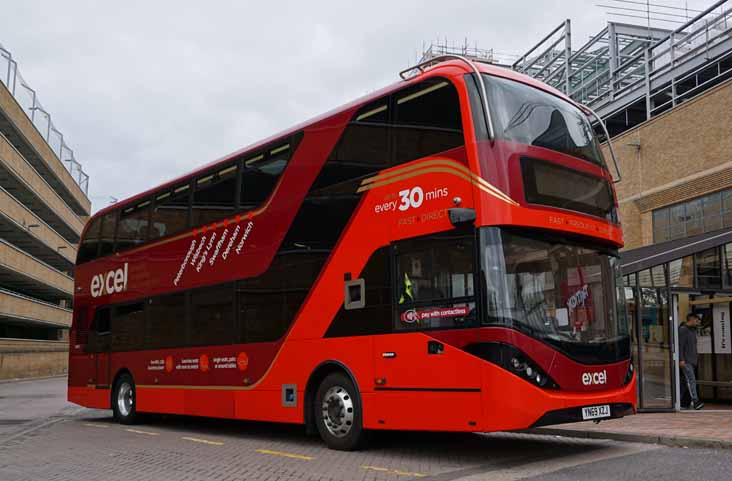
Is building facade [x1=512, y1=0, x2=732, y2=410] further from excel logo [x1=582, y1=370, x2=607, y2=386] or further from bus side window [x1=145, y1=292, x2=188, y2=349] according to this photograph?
bus side window [x1=145, y1=292, x2=188, y2=349]

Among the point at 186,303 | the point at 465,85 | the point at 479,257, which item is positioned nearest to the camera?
the point at 479,257

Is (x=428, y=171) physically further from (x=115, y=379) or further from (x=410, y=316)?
(x=115, y=379)

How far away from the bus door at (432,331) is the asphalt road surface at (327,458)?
79cm

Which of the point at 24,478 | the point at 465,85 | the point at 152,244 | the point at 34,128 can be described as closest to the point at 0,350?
the point at 34,128

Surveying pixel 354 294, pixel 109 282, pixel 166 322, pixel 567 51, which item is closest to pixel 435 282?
pixel 354 294

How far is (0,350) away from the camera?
42.4 meters

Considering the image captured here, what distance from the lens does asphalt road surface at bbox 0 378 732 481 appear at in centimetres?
824

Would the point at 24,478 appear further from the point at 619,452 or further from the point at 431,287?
the point at 619,452

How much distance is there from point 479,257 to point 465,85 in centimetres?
207

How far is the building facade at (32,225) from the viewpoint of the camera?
4291 centimetres

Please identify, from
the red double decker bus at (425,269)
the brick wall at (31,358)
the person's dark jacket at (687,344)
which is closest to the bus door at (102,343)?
the red double decker bus at (425,269)

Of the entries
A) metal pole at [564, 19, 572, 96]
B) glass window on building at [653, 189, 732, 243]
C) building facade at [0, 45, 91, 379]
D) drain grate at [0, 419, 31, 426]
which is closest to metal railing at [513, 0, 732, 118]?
metal pole at [564, 19, 572, 96]

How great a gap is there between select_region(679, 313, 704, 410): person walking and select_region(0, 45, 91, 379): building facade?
3674 cm

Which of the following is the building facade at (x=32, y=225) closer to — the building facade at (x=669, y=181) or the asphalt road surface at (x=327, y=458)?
the building facade at (x=669, y=181)
